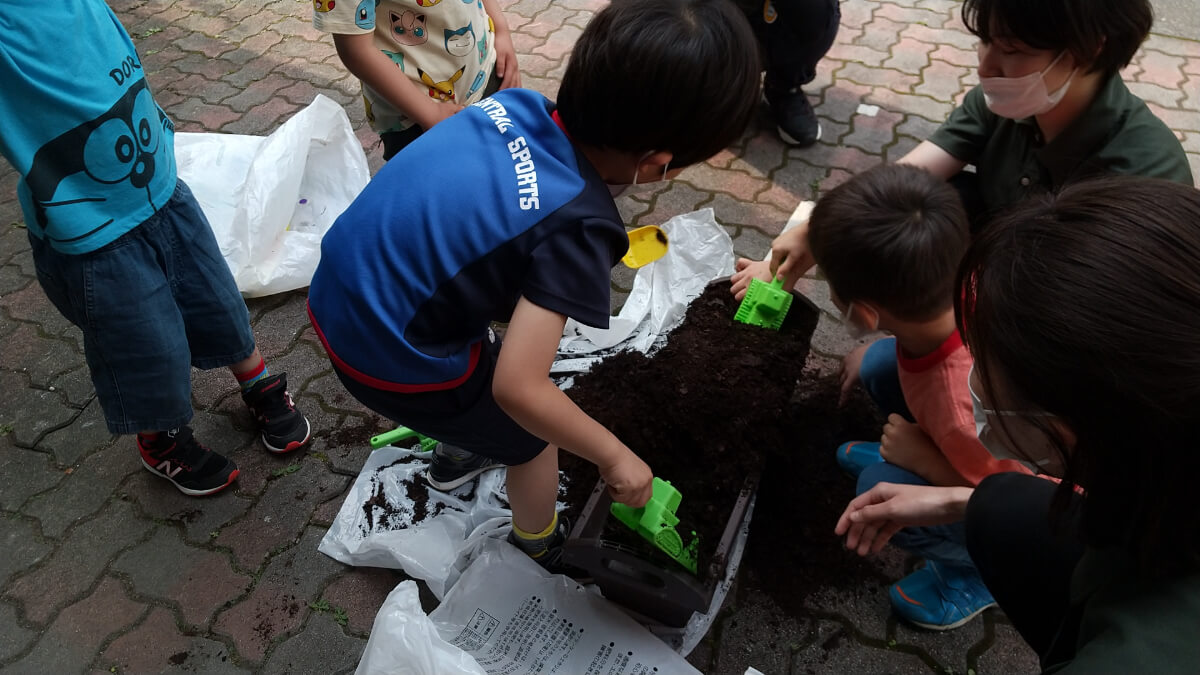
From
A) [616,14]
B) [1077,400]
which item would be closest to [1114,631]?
[1077,400]

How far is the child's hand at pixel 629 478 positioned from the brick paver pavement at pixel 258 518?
1.78 ft

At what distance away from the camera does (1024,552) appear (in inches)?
48.3

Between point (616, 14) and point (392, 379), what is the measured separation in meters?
0.70

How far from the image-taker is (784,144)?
10.0ft

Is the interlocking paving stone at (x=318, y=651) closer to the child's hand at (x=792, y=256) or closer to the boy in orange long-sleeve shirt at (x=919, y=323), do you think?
the boy in orange long-sleeve shirt at (x=919, y=323)

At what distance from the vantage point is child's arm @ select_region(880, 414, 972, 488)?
4.95 feet

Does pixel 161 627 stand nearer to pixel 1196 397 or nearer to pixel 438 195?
pixel 438 195

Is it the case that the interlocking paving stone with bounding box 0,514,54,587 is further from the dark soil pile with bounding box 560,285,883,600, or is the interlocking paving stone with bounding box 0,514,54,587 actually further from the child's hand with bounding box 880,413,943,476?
the child's hand with bounding box 880,413,943,476

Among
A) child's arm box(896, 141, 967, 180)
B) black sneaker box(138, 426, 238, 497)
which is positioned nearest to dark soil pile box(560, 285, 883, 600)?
child's arm box(896, 141, 967, 180)

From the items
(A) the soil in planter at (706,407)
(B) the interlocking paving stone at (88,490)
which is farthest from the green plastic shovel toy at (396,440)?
(B) the interlocking paving stone at (88,490)

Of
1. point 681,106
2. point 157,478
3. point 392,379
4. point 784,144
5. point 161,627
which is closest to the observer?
point 681,106

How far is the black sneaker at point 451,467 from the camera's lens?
6.19 ft

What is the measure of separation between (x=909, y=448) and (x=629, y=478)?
0.64m

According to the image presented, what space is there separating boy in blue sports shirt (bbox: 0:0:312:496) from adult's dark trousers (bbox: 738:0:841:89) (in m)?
2.21
